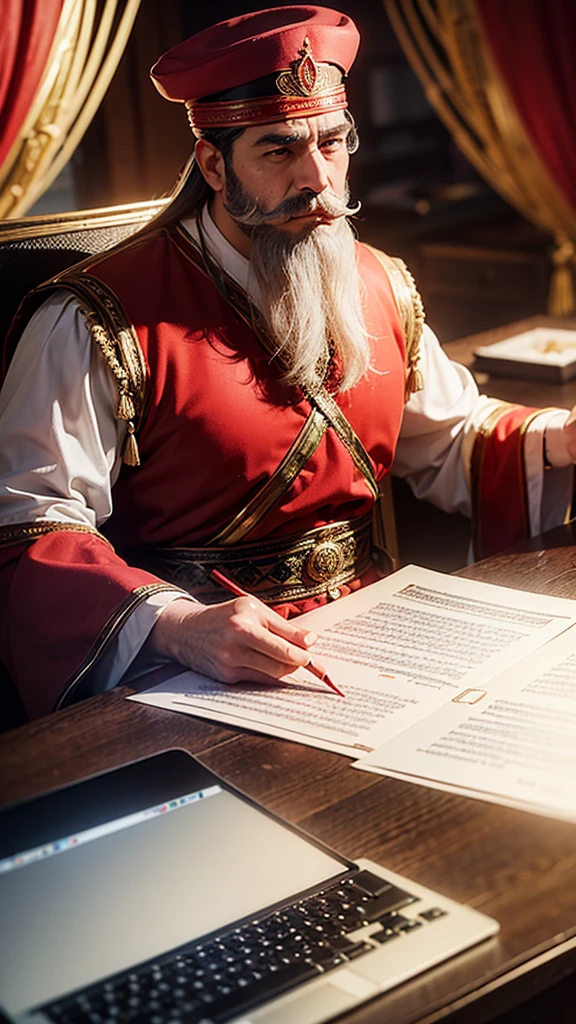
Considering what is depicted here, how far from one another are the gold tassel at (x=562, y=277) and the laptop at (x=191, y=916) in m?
4.05

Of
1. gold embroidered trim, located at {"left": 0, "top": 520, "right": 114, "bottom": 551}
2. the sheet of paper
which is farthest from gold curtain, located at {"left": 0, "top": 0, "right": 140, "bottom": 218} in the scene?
the sheet of paper

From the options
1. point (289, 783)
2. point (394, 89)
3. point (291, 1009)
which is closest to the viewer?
point (291, 1009)

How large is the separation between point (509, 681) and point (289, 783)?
31 centimetres

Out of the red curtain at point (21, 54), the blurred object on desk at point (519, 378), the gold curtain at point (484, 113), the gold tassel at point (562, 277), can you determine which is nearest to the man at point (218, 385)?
the blurred object on desk at point (519, 378)

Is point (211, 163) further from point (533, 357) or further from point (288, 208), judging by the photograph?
point (533, 357)

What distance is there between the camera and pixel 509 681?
1438 mm

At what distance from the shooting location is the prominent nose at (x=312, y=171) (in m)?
1.83

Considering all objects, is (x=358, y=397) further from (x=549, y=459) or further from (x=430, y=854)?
(x=430, y=854)

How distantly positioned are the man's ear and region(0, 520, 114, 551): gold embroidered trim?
566mm

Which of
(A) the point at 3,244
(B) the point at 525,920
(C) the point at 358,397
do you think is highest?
(A) the point at 3,244

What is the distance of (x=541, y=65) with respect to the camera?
4617mm

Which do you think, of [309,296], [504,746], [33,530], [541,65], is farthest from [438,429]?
[541,65]

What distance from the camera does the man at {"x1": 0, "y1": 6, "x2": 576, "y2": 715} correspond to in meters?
1.78

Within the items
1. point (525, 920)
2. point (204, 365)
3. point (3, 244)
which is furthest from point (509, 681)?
point (3, 244)
